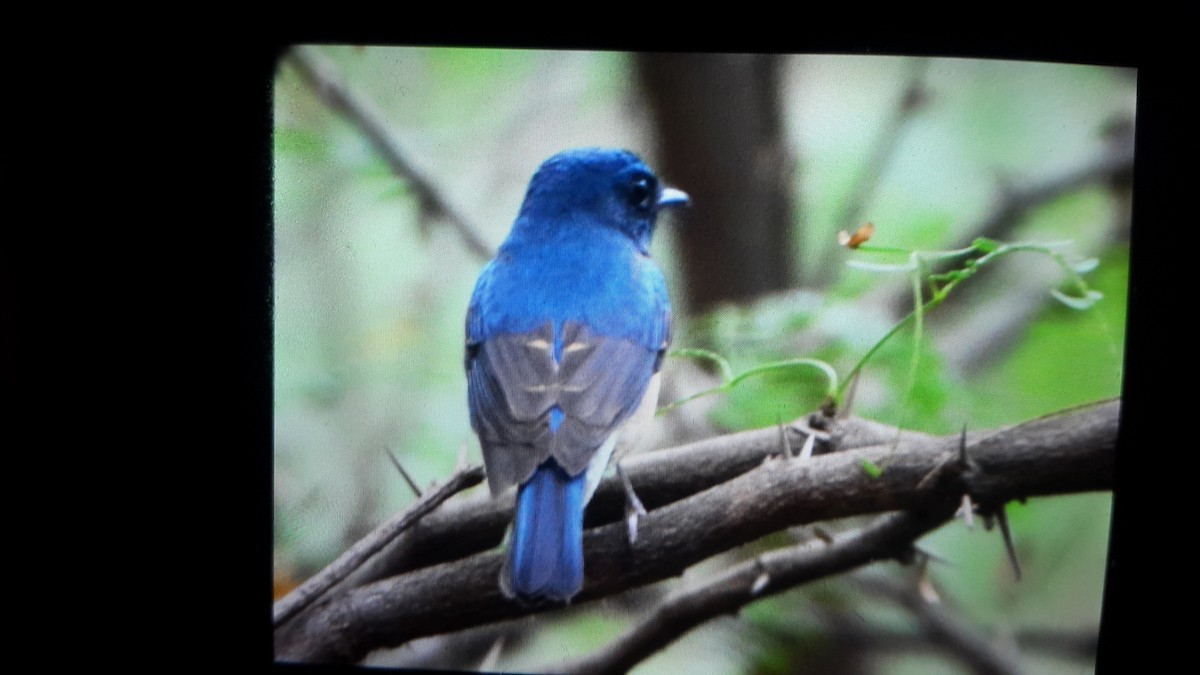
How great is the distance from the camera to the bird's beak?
200 cm

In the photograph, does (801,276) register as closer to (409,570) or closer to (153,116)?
(409,570)

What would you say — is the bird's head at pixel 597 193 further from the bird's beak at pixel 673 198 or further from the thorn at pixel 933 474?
the thorn at pixel 933 474

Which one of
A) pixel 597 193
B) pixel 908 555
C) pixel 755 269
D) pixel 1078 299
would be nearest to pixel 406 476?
pixel 597 193

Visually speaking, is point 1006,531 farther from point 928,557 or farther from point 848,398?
point 848,398

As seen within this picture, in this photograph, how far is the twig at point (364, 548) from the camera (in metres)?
1.95

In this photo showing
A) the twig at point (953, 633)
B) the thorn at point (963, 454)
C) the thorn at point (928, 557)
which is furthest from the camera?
the twig at point (953, 633)

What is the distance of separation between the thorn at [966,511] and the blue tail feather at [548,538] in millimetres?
624

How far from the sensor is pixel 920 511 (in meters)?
1.90

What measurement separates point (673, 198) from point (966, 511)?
727 millimetres

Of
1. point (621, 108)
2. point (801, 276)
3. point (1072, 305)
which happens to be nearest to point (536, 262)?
point (621, 108)

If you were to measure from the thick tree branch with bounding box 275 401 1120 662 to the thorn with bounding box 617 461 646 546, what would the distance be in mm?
14

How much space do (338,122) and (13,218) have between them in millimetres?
747

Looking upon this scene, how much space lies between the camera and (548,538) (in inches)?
71.4

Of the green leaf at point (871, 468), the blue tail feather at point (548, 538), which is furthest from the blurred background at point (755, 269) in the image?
the blue tail feather at point (548, 538)
